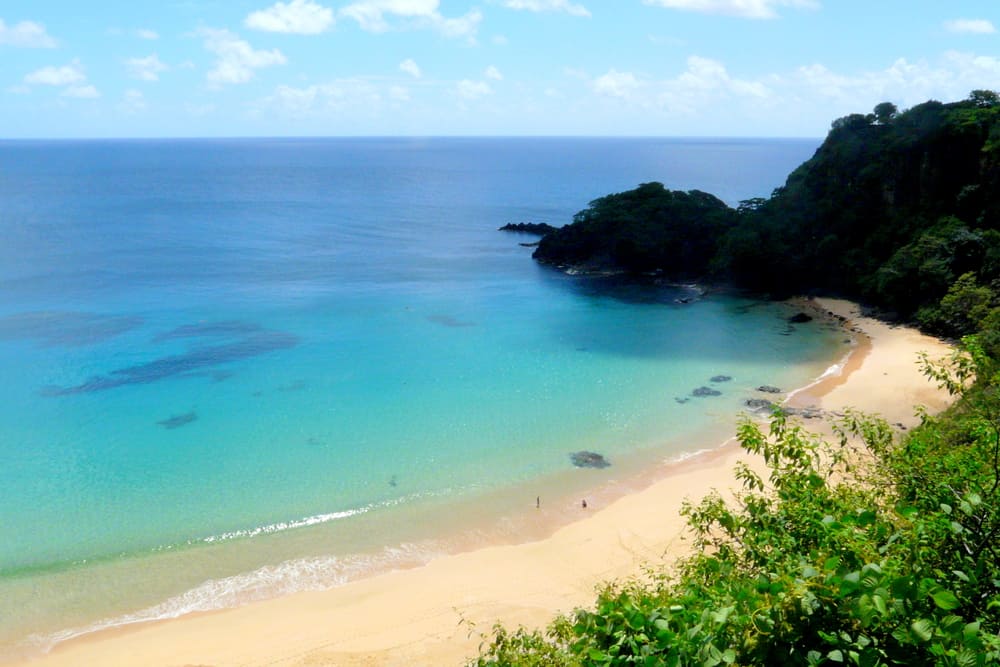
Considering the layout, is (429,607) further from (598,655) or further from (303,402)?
(303,402)

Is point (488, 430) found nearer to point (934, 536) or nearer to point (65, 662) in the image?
point (65, 662)

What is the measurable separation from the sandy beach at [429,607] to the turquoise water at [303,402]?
1.08m

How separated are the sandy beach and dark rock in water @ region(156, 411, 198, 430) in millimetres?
13412

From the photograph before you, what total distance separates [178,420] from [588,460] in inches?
713

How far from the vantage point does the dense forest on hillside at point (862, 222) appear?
41.8m

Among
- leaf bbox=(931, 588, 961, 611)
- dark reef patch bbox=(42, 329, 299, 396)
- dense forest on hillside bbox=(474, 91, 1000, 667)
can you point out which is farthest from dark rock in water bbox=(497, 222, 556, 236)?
leaf bbox=(931, 588, 961, 611)

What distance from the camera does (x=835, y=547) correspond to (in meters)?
7.12

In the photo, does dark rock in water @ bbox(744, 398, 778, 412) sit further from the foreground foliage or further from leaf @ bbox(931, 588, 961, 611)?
leaf @ bbox(931, 588, 961, 611)

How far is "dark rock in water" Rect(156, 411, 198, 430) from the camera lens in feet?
99.9

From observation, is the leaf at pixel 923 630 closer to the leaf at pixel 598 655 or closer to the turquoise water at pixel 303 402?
the leaf at pixel 598 655

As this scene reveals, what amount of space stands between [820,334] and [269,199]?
95127mm

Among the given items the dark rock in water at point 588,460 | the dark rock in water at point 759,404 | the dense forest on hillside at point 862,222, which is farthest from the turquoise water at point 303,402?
the dense forest on hillside at point 862,222

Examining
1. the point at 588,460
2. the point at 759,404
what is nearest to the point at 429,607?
the point at 588,460

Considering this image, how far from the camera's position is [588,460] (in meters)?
27.5
